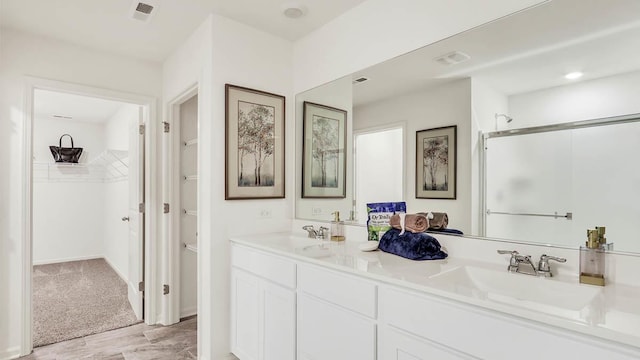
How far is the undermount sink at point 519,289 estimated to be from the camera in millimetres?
1035

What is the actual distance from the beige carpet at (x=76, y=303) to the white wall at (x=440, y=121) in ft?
9.40

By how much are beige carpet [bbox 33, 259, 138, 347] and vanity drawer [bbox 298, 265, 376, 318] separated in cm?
229

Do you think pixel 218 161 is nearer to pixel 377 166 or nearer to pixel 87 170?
pixel 377 166

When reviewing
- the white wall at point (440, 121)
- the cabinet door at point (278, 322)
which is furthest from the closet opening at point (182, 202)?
the white wall at point (440, 121)

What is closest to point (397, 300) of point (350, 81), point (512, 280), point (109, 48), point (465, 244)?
point (512, 280)

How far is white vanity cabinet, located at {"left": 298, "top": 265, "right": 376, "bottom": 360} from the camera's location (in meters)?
1.44

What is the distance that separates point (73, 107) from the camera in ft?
15.9

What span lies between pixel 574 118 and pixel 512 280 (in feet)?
2.33

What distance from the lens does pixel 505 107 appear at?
1599mm

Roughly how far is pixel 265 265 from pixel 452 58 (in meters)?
1.55

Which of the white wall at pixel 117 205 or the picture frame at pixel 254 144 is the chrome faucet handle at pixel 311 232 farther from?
the white wall at pixel 117 205

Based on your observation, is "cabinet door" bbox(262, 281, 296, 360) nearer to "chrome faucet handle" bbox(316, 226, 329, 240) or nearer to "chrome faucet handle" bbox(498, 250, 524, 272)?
"chrome faucet handle" bbox(316, 226, 329, 240)

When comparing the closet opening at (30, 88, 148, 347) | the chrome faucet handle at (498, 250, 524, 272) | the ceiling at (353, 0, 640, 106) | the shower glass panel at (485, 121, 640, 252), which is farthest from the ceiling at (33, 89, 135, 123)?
the chrome faucet handle at (498, 250, 524, 272)

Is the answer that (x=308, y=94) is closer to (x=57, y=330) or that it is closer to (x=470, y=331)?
(x=470, y=331)
